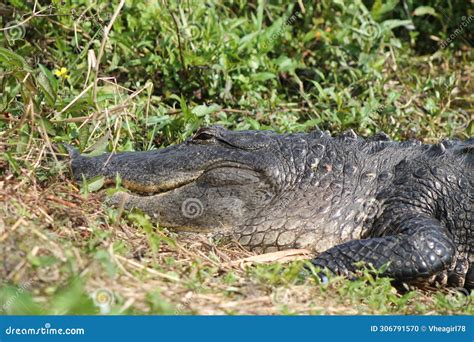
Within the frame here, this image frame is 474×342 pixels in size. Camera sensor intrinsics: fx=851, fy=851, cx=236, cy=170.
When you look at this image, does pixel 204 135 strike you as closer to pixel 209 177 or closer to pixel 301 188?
pixel 209 177

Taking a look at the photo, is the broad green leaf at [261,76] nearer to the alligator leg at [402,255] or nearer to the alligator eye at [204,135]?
the alligator eye at [204,135]

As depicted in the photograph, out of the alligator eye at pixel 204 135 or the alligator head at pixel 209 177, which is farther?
the alligator eye at pixel 204 135

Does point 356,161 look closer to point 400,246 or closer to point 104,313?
point 400,246

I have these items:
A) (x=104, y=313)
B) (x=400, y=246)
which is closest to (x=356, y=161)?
(x=400, y=246)

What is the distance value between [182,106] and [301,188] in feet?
4.59

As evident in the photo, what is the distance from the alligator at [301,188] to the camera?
515 cm

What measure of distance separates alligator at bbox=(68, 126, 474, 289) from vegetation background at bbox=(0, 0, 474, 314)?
0.62 feet

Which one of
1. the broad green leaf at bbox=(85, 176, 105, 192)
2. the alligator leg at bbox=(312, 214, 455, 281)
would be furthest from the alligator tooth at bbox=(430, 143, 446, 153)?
the broad green leaf at bbox=(85, 176, 105, 192)

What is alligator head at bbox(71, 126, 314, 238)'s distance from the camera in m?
5.29

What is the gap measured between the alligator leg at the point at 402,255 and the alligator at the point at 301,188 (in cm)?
7

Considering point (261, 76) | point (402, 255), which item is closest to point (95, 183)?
point (402, 255)

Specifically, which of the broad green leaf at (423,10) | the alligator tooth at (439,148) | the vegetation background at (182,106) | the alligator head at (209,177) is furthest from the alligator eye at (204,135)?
the broad green leaf at (423,10)

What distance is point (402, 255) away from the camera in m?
4.82

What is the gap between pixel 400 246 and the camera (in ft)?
15.9
